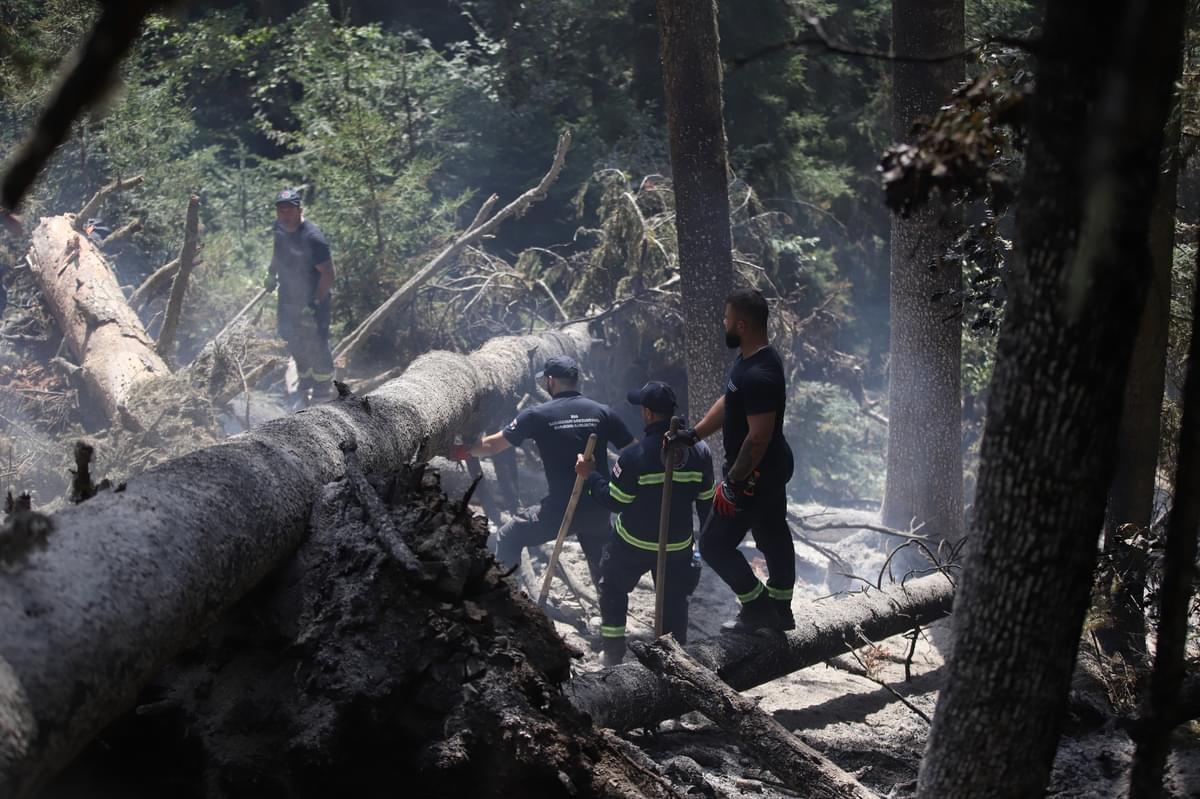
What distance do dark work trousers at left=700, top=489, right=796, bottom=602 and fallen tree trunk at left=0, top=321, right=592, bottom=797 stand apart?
242 centimetres

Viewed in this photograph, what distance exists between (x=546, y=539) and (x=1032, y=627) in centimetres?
541

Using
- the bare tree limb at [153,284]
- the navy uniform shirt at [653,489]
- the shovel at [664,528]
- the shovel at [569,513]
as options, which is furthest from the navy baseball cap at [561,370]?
the bare tree limb at [153,284]

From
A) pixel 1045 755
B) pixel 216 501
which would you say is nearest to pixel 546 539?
pixel 216 501

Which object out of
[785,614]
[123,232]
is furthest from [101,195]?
[785,614]

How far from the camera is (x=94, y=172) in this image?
43.6 feet

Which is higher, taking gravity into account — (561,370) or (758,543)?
(561,370)

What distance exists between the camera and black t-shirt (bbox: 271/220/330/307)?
1002 cm

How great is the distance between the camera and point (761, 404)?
5.89 metres

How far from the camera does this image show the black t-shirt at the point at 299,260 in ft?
32.9

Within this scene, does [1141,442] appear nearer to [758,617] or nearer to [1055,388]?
[758,617]

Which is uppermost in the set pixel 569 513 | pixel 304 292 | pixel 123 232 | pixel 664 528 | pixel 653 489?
pixel 123 232

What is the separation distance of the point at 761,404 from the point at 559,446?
203cm

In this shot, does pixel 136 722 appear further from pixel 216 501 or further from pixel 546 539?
pixel 546 539

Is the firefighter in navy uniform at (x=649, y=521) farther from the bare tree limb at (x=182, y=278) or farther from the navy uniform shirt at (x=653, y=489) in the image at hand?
the bare tree limb at (x=182, y=278)
